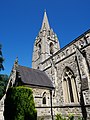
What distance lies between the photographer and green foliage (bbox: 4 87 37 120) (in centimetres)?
933

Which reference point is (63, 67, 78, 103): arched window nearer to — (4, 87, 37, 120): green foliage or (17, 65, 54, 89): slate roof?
(17, 65, 54, 89): slate roof

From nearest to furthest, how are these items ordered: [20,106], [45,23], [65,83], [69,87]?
1. [20,106]
2. [69,87]
3. [65,83]
4. [45,23]

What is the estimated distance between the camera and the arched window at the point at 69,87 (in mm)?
12873

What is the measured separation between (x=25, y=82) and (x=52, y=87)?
12.3 ft

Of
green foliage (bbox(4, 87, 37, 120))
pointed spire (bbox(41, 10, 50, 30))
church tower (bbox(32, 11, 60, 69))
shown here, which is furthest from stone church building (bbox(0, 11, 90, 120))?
pointed spire (bbox(41, 10, 50, 30))

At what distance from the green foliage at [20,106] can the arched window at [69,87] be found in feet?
16.0

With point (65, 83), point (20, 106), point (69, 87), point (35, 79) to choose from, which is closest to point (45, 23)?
point (35, 79)

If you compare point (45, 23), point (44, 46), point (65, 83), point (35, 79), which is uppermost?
point (45, 23)

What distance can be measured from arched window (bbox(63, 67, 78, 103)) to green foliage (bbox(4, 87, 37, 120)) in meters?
4.88

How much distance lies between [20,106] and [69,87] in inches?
250

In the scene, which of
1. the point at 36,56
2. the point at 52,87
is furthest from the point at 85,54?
the point at 36,56

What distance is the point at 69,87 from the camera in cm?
1379

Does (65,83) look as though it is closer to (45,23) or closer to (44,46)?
(44,46)

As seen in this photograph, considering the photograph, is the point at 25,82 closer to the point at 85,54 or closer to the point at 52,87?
the point at 52,87
